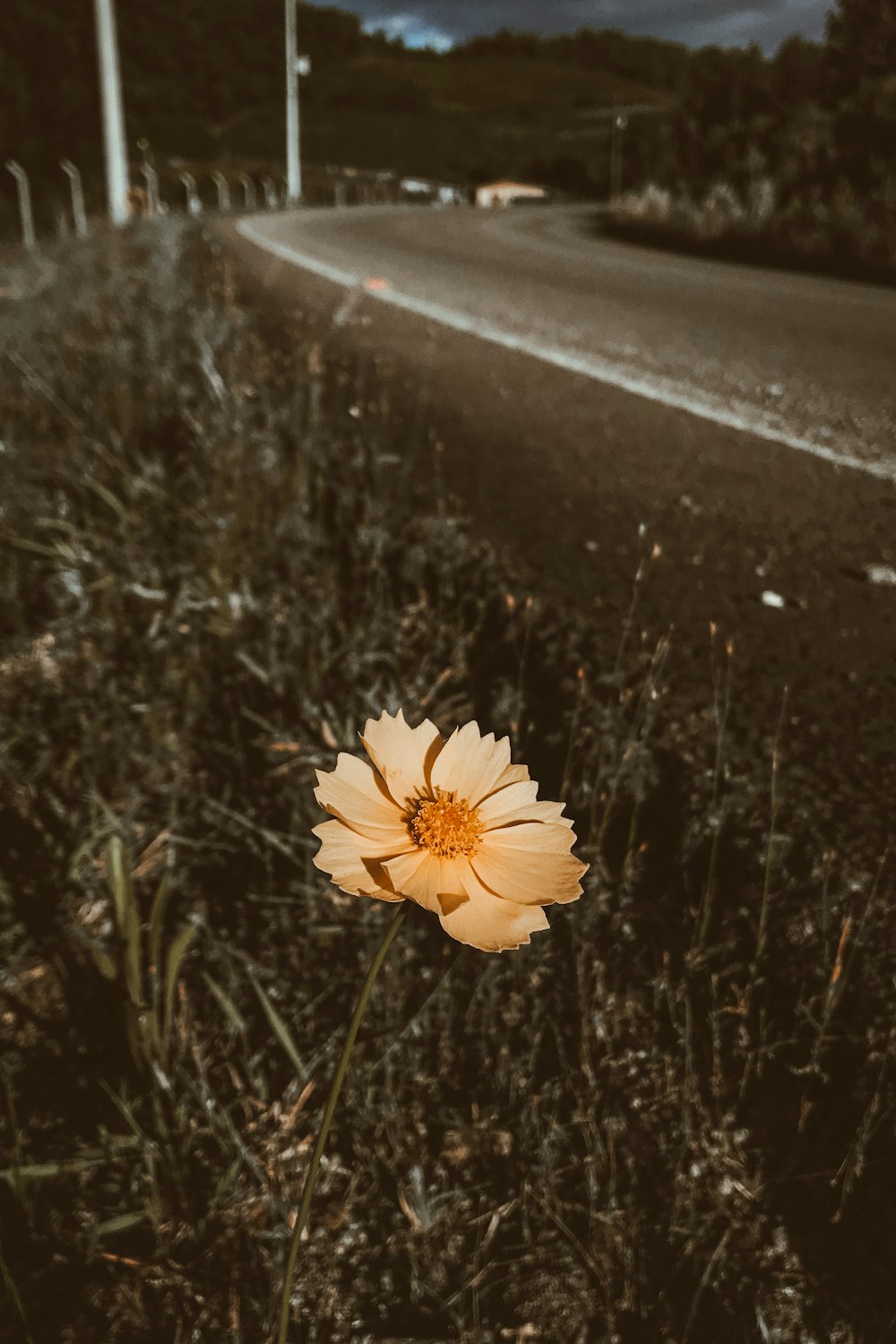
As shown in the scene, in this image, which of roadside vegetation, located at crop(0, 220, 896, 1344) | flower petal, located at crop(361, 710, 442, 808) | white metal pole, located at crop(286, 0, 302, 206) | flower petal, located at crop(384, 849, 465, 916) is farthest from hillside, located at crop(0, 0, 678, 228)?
flower petal, located at crop(384, 849, 465, 916)

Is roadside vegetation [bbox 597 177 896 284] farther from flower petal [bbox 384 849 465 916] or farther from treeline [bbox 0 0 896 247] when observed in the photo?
flower petal [bbox 384 849 465 916]

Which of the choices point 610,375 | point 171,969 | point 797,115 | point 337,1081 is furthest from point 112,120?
point 337,1081

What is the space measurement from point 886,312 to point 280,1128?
23.4 feet

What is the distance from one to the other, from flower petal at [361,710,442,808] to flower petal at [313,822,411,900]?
2.4 inches

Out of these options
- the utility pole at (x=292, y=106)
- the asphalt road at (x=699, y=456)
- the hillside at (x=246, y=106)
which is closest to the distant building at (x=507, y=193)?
the hillside at (x=246, y=106)

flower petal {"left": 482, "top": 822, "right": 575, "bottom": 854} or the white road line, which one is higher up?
the white road line

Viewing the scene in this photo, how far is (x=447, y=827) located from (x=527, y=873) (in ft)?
0.26

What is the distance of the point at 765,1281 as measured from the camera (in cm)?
118

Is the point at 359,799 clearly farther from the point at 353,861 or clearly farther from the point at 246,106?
→ the point at 246,106

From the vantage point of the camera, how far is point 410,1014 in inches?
60.2

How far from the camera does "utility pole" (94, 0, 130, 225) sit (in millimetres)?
19031

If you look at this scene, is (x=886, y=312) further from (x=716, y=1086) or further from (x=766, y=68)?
(x=766, y=68)

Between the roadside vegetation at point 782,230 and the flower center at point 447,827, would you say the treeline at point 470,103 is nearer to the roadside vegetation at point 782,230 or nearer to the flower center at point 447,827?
the roadside vegetation at point 782,230

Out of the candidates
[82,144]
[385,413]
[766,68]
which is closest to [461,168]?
[82,144]
